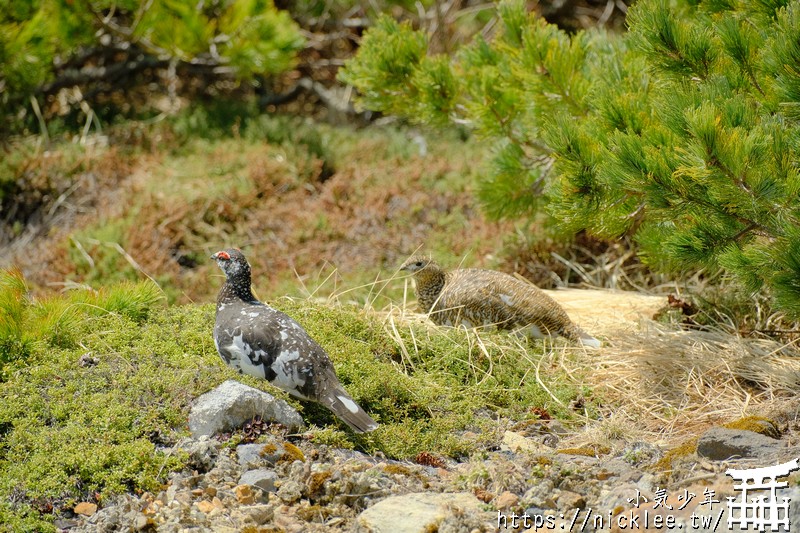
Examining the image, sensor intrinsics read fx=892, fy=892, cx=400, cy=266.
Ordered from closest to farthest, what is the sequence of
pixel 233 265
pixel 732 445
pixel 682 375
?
pixel 732 445
pixel 233 265
pixel 682 375

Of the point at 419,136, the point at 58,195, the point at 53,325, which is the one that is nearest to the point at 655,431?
the point at 53,325

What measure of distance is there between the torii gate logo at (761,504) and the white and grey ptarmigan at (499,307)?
203 centimetres

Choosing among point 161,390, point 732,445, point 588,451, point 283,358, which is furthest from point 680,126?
point 161,390

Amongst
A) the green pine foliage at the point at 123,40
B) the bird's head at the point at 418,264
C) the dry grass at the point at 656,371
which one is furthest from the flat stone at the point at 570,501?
the green pine foliage at the point at 123,40

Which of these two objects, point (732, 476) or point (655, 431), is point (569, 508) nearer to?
point (732, 476)

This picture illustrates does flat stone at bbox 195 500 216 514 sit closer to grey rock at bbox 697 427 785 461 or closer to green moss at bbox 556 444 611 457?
green moss at bbox 556 444 611 457

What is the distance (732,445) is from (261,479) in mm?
1818

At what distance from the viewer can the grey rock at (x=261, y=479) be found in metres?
3.38

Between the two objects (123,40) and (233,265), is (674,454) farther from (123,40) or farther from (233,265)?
(123,40)

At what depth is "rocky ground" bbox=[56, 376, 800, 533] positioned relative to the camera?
3.12 meters

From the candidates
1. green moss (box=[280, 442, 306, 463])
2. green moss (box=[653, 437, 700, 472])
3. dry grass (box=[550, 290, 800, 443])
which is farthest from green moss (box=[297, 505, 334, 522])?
dry grass (box=[550, 290, 800, 443])

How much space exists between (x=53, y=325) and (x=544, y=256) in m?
3.65

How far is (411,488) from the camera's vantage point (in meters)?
3.52

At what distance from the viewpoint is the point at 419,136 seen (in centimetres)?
915
